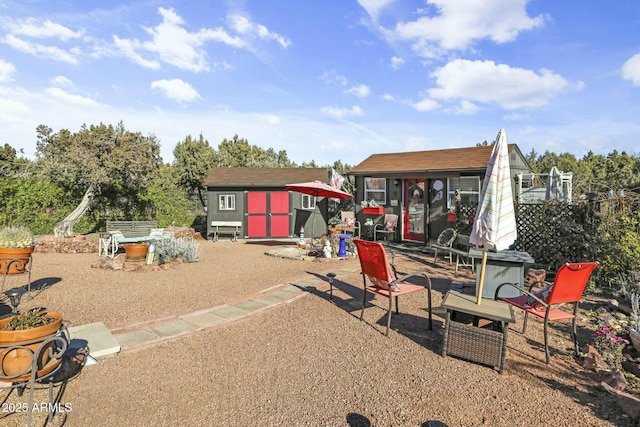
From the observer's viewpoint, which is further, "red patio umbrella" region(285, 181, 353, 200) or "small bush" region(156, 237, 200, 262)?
"red patio umbrella" region(285, 181, 353, 200)

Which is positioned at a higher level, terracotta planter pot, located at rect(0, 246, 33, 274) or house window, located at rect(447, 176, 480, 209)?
house window, located at rect(447, 176, 480, 209)

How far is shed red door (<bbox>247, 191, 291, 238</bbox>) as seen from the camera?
14.2 meters

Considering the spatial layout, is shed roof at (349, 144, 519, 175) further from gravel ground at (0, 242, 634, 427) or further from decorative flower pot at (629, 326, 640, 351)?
decorative flower pot at (629, 326, 640, 351)

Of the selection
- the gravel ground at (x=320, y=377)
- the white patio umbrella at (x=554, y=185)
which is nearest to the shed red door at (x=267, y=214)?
the gravel ground at (x=320, y=377)

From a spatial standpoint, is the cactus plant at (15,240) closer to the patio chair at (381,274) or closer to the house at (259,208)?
the patio chair at (381,274)

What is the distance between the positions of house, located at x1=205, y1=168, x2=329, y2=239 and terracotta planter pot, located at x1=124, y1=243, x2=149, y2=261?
213 inches

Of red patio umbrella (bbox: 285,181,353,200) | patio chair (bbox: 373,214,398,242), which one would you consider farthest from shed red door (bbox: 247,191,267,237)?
patio chair (bbox: 373,214,398,242)

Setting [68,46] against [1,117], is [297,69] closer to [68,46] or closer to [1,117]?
[68,46]

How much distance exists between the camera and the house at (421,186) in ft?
34.8

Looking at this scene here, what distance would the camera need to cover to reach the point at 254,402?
2.78 meters

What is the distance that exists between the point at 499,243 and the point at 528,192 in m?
10.3

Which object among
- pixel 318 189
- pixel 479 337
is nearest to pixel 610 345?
pixel 479 337

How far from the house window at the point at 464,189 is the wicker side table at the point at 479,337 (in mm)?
7487

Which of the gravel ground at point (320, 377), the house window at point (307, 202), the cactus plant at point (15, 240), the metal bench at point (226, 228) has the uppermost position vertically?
the house window at point (307, 202)
